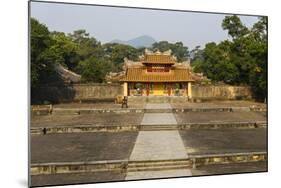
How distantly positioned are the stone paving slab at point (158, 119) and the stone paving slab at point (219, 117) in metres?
0.11

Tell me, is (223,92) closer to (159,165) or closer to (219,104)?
(219,104)

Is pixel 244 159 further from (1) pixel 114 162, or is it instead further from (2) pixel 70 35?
(2) pixel 70 35

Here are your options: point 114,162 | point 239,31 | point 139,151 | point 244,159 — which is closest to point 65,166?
point 114,162

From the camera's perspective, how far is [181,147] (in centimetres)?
628

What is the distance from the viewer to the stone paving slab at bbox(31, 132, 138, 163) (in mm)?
5715

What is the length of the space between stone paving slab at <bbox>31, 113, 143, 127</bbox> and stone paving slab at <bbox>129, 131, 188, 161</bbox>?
0.31 m

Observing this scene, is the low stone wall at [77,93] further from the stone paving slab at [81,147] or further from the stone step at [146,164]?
the stone step at [146,164]

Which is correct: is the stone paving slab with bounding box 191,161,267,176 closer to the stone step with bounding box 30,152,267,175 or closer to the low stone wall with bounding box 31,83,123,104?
the stone step with bounding box 30,152,267,175

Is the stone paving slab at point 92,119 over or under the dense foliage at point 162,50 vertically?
under

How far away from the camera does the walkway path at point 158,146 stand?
19.8 ft

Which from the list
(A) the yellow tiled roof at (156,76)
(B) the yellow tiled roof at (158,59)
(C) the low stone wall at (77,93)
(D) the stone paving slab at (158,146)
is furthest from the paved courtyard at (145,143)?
(B) the yellow tiled roof at (158,59)

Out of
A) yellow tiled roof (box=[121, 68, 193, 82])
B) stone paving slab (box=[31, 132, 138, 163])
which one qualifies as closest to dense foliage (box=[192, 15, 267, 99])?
yellow tiled roof (box=[121, 68, 193, 82])

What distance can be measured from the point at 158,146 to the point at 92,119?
1141 mm

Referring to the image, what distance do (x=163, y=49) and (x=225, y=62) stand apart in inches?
45.2
